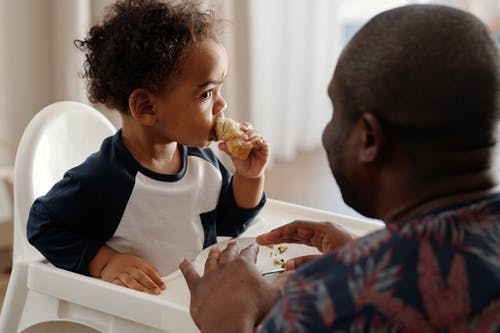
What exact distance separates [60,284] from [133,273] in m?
0.10

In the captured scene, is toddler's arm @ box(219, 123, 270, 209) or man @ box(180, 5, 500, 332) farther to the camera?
toddler's arm @ box(219, 123, 270, 209)

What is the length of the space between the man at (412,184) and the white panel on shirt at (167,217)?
0.35 meters

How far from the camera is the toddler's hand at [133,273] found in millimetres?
1006

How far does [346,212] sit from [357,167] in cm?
185

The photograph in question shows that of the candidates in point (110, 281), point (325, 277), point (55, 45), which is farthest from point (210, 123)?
point (55, 45)

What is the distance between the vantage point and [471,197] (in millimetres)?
641

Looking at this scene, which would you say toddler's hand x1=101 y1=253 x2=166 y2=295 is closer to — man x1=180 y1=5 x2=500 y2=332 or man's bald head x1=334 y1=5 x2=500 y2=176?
man x1=180 y1=5 x2=500 y2=332

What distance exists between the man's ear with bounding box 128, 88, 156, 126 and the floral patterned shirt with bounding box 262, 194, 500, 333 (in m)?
0.59

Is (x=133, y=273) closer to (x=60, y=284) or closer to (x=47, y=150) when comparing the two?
(x=60, y=284)

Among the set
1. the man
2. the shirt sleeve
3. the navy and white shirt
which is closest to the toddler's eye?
the navy and white shirt

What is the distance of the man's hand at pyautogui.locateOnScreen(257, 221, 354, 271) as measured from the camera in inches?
38.5

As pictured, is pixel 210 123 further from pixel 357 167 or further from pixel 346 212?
pixel 346 212

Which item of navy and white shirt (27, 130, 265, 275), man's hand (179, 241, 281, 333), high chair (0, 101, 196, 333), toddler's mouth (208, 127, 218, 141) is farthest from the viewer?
toddler's mouth (208, 127, 218, 141)

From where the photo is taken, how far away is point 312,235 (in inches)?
39.4
